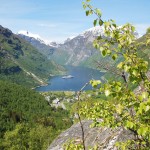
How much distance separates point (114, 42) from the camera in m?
9.51

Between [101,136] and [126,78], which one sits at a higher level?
[126,78]

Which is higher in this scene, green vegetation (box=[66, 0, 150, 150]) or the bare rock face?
green vegetation (box=[66, 0, 150, 150])

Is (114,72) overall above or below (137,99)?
above

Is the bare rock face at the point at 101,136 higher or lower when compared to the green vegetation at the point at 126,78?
lower

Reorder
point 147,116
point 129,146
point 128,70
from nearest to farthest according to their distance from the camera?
point 128,70 → point 147,116 → point 129,146

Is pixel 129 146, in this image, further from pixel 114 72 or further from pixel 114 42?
pixel 114 42

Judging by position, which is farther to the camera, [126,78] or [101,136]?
[101,136]

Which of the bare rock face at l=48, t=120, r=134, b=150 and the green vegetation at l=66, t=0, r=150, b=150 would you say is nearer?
the green vegetation at l=66, t=0, r=150, b=150

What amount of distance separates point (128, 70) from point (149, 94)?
1024 mm

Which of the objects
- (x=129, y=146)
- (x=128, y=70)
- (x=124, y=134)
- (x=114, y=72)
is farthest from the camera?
(x=124, y=134)

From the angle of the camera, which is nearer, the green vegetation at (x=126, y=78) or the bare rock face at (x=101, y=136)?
the green vegetation at (x=126, y=78)

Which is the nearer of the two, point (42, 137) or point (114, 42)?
point (114, 42)

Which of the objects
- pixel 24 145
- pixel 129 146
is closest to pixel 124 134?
pixel 129 146

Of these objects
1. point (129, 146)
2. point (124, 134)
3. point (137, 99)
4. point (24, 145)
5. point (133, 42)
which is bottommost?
point (24, 145)
